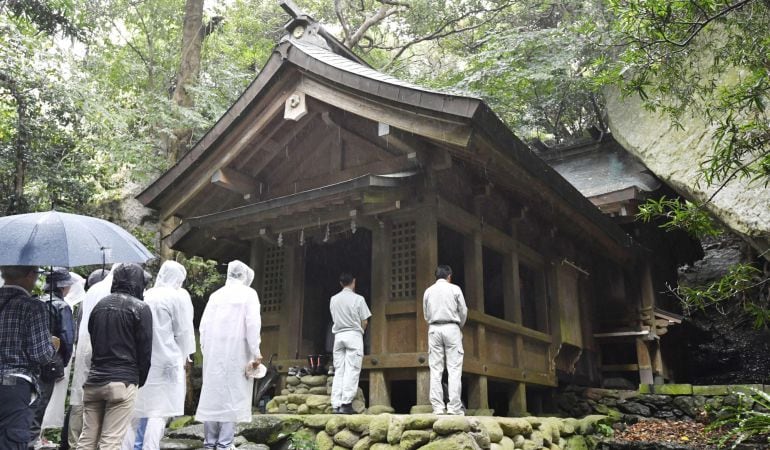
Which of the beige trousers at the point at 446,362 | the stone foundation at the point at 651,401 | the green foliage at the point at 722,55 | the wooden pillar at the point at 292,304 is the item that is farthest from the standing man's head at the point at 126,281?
the stone foundation at the point at 651,401

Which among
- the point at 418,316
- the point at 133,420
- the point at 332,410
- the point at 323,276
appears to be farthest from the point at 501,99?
the point at 133,420

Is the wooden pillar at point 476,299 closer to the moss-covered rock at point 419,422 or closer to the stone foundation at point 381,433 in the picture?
the stone foundation at point 381,433

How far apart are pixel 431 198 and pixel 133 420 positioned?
14.6 ft

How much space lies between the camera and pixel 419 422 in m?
5.66

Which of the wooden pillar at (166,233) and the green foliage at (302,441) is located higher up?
the wooden pillar at (166,233)

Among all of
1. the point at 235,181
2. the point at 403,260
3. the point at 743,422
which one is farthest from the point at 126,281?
the point at 743,422

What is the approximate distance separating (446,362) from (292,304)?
10.3 ft

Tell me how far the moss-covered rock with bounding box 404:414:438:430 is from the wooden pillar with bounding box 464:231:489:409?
2158 millimetres

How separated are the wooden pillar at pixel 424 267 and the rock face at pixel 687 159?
9.25ft

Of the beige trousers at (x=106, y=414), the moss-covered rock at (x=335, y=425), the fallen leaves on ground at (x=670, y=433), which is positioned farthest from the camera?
the fallen leaves on ground at (x=670, y=433)

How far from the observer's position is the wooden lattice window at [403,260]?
25.4ft

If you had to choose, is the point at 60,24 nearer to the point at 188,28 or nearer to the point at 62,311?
the point at 188,28

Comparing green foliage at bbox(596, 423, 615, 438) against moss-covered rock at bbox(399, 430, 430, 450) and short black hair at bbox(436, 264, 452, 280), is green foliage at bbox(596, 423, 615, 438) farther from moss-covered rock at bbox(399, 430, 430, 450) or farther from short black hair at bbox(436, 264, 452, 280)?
moss-covered rock at bbox(399, 430, 430, 450)

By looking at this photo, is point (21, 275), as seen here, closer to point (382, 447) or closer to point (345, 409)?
point (382, 447)
